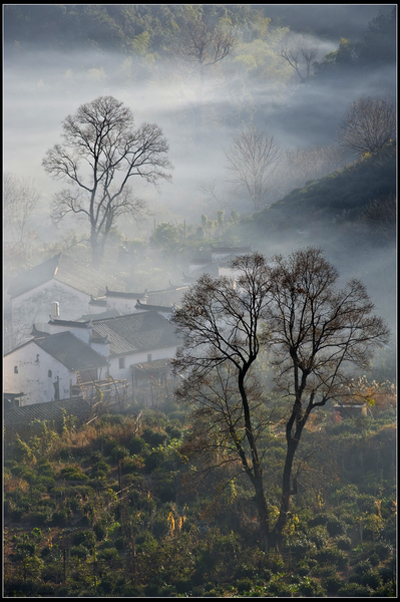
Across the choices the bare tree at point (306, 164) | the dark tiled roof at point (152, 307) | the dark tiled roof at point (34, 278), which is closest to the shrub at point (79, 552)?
the dark tiled roof at point (152, 307)

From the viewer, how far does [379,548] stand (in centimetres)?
988

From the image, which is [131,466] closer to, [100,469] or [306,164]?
[100,469]

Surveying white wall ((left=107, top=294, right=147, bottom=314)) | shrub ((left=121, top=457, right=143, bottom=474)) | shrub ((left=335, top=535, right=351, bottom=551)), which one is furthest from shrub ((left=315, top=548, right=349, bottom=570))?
white wall ((left=107, top=294, right=147, bottom=314))

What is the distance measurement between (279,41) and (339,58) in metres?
12.4

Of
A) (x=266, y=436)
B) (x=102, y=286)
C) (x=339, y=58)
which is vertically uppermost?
(x=339, y=58)

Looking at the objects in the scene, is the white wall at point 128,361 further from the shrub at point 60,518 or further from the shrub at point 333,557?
the shrub at point 333,557

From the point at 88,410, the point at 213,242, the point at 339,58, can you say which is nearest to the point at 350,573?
the point at 88,410

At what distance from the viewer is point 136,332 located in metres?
19.4

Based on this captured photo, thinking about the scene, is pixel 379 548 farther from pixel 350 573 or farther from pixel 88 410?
pixel 88 410

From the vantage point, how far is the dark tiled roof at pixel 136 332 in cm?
1861

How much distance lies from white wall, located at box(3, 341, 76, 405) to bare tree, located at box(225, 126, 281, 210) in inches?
893

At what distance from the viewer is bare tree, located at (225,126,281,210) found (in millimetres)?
40625

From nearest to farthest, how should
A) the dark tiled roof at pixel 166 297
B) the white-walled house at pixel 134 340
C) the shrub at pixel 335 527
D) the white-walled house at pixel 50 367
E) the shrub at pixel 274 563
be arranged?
the shrub at pixel 274 563 → the shrub at pixel 335 527 → the white-walled house at pixel 50 367 → the white-walled house at pixel 134 340 → the dark tiled roof at pixel 166 297

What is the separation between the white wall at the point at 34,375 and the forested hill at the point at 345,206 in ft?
37.7
